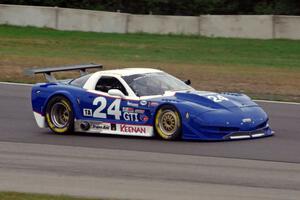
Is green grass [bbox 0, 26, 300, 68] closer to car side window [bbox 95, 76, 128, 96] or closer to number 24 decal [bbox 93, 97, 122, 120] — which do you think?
car side window [bbox 95, 76, 128, 96]

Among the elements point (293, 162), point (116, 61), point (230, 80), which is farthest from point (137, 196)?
point (116, 61)

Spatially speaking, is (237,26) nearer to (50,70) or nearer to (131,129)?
(50,70)

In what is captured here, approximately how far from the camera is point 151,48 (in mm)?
33375

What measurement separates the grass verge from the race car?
20.5ft

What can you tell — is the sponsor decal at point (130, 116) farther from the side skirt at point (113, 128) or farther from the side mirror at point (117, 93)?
the side mirror at point (117, 93)

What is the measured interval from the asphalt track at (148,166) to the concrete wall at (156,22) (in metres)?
18.9

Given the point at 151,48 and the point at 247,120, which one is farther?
the point at 151,48

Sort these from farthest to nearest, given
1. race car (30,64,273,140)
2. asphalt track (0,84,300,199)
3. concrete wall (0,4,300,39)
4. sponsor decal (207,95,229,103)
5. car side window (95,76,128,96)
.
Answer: concrete wall (0,4,300,39) < car side window (95,76,128,96) < sponsor decal (207,95,229,103) < race car (30,64,273,140) < asphalt track (0,84,300,199)

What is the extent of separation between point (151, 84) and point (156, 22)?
21.9 meters

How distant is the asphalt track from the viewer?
1043 cm

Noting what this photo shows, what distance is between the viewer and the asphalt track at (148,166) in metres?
10.4

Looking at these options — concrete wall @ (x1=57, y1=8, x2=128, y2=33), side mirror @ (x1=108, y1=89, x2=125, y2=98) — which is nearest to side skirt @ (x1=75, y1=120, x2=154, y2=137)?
side mirror @ (x1=108, y1=89, x2=125, y2=98)

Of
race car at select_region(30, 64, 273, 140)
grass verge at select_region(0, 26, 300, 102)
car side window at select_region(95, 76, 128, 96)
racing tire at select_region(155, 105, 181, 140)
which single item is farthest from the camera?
grass verge at select_region(0, 26, 300, 102)

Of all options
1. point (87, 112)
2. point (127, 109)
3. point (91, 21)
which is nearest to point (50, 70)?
point (87, 112)
